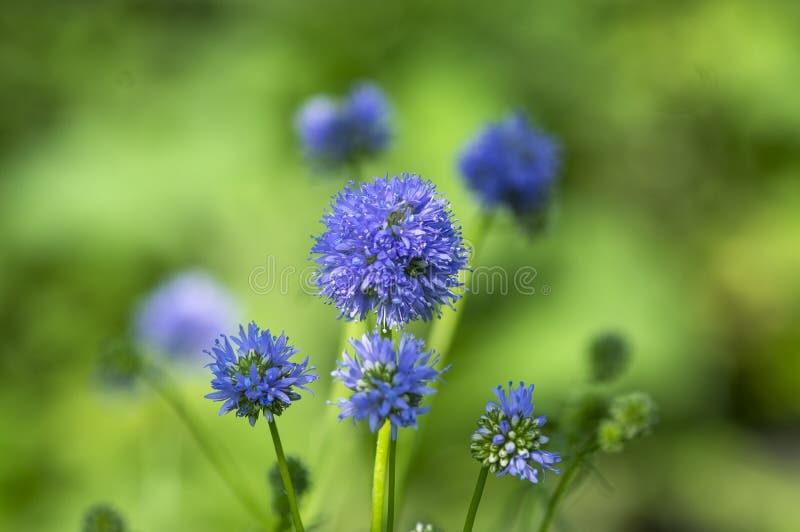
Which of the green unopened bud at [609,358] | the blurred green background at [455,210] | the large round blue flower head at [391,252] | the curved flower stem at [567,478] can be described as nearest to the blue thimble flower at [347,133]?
the green unopened bud at [609,358]

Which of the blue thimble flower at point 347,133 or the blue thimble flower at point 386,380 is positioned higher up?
the blue thimble flower at point 347,133

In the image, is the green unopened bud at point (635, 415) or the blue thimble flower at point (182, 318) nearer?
the green unopened bud at point (635, 415)

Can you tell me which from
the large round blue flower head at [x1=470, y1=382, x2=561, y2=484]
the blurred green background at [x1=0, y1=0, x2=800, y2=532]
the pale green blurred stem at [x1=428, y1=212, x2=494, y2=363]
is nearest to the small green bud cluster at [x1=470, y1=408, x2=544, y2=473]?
the large round blue flower head at [x1=470, y1=382, x2=561, y2=484]

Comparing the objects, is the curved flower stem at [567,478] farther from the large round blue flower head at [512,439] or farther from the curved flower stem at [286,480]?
the curved flower stem at [286,480]

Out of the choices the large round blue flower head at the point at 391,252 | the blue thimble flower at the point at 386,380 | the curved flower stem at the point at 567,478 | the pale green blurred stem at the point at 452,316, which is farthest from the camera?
the pale green blurred stem at the point at 452,316

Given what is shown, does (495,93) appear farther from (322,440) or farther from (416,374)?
(416,374)

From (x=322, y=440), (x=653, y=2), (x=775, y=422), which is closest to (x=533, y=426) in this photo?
(x=322, y=440)

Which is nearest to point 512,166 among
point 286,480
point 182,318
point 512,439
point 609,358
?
point 609,358

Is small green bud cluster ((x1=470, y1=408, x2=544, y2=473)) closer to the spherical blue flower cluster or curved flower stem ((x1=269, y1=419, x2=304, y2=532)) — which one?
curved flower stem ((x1=269, y1=419, x2=304, y2=532))
